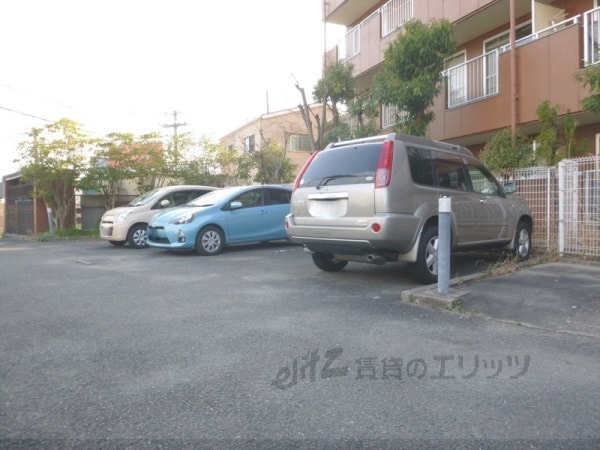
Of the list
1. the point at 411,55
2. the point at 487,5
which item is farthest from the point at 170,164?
the point at 487,5

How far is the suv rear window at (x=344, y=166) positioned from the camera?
250 inches

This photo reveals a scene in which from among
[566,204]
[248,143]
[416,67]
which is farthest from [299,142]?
[566,204]

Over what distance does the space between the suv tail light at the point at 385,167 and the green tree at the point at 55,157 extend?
14455 mm

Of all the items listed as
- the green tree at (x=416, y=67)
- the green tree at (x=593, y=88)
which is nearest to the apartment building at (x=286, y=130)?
the green tree at (x=416, y=67)

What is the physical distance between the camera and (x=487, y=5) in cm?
1178

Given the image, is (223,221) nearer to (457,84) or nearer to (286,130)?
(457,84)

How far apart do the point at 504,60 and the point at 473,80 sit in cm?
126

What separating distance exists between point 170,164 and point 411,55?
37.4 ft

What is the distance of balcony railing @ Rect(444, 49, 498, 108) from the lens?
40.1ft

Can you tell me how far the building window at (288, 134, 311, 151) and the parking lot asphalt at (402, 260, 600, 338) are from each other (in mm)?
23676

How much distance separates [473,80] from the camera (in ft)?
42.1

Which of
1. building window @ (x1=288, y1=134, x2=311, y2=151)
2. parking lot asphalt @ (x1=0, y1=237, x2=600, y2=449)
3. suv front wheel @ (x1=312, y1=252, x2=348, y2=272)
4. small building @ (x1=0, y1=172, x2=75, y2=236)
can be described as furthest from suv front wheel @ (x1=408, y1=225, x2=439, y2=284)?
building window @ (x1=288, y1=134, x2=311, y2=151)

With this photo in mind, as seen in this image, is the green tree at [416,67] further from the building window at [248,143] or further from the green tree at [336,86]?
the building window at [248,143]

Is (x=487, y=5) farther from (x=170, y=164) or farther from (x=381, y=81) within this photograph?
(x=170, y=164)
